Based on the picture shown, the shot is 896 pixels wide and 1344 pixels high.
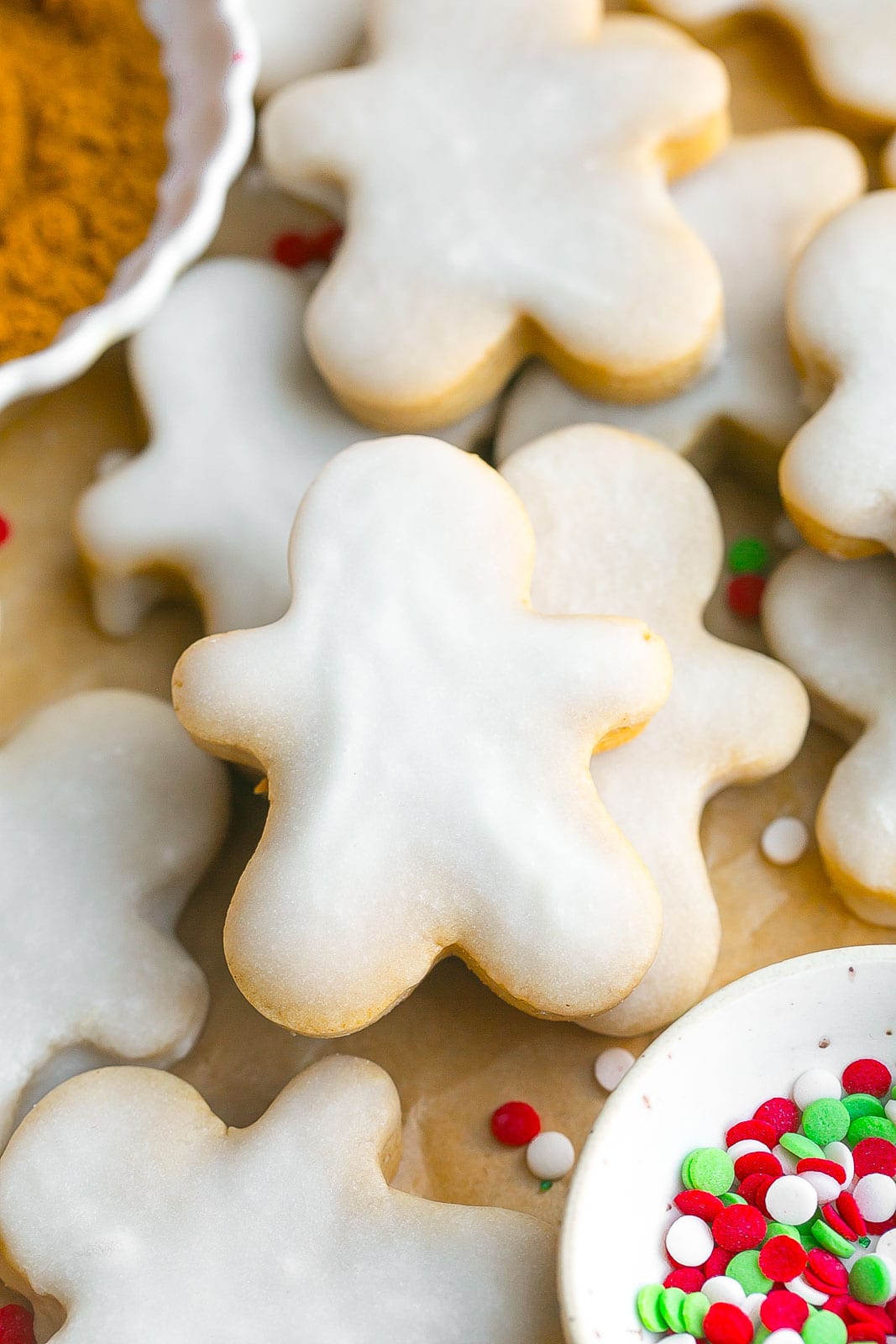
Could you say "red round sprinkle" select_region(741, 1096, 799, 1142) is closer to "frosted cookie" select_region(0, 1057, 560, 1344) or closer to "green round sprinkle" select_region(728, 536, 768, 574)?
"frosted cookie" select_region(0, 1057, 560, 1344)

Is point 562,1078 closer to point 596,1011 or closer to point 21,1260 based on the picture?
point 596,1011

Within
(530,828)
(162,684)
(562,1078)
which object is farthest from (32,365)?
(562,1078)

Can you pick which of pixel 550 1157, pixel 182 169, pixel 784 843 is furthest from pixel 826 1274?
pixel 182 169

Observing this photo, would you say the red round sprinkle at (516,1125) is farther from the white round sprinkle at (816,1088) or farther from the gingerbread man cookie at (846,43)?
the gingerbread man cookie at (846,43)

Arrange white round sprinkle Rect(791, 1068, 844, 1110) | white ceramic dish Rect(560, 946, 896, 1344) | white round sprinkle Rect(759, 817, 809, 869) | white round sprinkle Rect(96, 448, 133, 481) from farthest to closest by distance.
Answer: white round sprinkle Rect(96, 448, 133, 481)
white round sprinkle Rect(759, 817, 809, 869)
white round sprinkle Rect(791, 1068, 844, 1110)
white ceramic dish Rect(560, 946, 896, 1344)

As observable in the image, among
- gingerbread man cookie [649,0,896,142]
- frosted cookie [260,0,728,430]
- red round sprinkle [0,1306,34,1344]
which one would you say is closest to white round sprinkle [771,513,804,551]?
frosted cookie [260,0,728,430]
